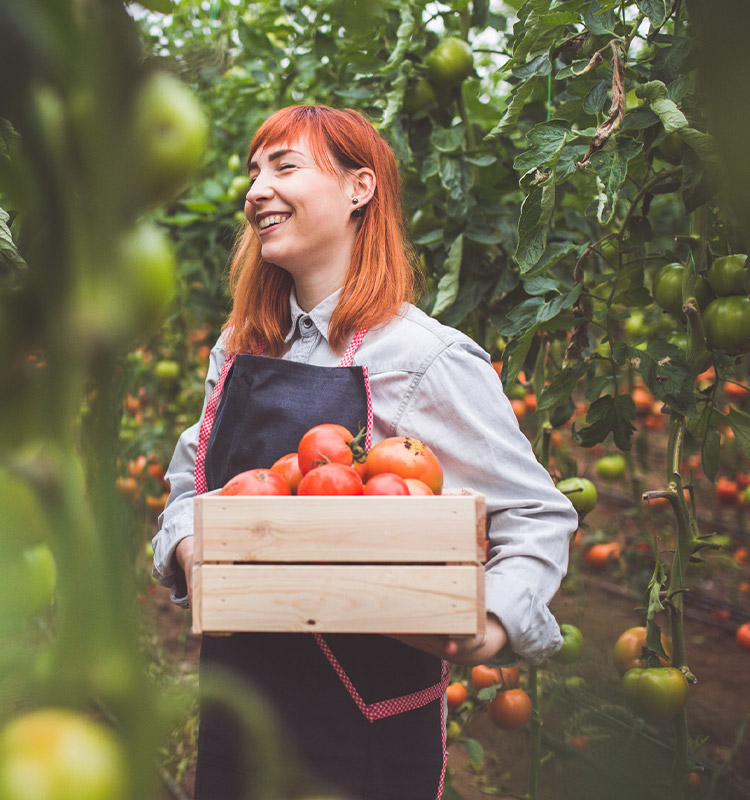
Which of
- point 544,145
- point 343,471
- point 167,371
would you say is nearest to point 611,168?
point 544,145

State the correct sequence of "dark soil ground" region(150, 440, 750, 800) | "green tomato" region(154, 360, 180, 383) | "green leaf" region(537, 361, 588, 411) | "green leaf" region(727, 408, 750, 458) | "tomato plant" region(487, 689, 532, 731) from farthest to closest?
"green tomato" region(154, 360, 180, 383) → "dark soil ground" region(150, 440, 750, 800) → "tomato plant" region(487, 689, 532, 731) → "green leaf" region(537, 361, 588, 411) → "green leaf" region(727, 408, 750, 458)

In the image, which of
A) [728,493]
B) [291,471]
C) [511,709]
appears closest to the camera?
[291,471]

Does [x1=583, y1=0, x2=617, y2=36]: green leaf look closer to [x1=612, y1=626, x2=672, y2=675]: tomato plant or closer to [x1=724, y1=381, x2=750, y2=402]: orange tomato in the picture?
[x1=612, y1=626, x2=672, y2=675]: tomato plant

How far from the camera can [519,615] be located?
925mm

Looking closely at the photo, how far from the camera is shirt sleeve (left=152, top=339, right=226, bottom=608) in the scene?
1.11m

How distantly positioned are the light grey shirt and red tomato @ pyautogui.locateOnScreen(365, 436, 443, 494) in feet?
0.46

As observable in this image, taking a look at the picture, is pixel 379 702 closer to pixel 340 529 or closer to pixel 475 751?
pixel 340 529

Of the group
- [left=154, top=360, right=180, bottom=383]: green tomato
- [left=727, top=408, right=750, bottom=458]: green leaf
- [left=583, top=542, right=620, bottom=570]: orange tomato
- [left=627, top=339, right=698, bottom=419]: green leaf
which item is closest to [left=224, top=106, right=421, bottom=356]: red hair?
[left=627, top=339, right=698, bottom=419]: green leaf

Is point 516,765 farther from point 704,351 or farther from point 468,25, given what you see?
point 468,25

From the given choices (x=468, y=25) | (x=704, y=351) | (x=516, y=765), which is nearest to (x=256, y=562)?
(x=704, y=351)

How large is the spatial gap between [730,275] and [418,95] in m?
0.84

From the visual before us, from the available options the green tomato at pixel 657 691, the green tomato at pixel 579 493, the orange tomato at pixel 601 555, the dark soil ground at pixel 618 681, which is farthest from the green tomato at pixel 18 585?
the orange tomato at pixel 601 555

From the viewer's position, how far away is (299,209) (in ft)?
3.89

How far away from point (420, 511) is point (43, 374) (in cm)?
63
